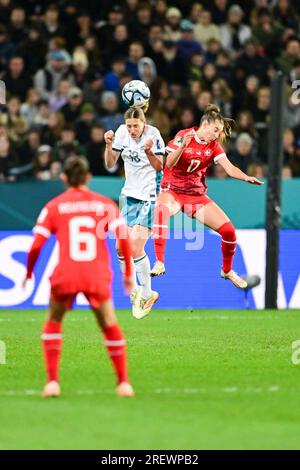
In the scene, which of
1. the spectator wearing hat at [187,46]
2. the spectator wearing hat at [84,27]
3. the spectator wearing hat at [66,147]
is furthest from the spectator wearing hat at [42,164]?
the spectator wearing hat at [187,46]

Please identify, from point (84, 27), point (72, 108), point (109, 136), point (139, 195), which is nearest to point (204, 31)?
point (84, 27)

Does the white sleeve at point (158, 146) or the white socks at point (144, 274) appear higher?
the white sleeve at point (158, 146)

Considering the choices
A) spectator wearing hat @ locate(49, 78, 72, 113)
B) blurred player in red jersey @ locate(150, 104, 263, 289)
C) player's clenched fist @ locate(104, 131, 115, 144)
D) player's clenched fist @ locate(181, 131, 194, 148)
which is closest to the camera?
player's clenched fist @ locate(104, 131, 115, 144)

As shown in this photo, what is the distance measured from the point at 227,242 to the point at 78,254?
211 inches

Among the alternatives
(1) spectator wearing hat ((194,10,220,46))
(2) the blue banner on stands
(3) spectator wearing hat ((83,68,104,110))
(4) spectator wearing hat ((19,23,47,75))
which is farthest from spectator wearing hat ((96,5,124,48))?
(2) the blue banner on stands

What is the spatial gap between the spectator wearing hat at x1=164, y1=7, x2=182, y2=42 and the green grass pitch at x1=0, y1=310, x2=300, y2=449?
8.10 m

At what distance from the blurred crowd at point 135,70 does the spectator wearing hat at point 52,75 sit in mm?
17

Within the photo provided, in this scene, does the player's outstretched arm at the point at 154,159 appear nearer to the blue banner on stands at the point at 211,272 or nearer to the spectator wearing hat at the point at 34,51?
the blue banner on stands at the point at 211,272

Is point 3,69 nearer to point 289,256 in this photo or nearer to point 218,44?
point 218,44

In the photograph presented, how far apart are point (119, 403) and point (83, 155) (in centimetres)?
1071

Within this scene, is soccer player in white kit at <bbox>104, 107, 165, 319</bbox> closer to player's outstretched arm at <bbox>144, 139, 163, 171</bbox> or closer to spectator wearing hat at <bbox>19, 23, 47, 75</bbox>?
player's outstretched arm at <bbox>144, 139, 163, 171</bbox>

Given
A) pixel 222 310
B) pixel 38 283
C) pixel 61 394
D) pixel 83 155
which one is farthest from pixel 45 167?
pixel 61 394

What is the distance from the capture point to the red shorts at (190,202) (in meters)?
14.9

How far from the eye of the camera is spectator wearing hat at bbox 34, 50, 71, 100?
22.0 meters
